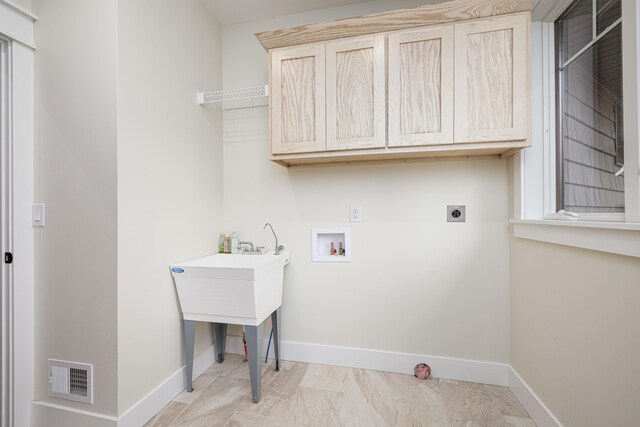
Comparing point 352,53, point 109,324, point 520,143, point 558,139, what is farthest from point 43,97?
point 558,139

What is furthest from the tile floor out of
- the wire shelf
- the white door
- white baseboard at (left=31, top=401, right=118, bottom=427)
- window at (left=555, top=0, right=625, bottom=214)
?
the wire shelf

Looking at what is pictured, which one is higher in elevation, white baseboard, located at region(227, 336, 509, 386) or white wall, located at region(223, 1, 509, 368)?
white wall, located at region(223, 1, 509, 368)

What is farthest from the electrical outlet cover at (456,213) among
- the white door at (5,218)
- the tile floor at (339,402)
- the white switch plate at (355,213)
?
the white door at (5,218)

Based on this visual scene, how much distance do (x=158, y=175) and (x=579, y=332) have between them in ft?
7.38

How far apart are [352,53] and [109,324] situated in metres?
2.01

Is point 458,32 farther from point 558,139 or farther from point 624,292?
point 624,292

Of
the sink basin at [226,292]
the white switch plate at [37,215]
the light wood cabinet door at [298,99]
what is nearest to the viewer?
the white switch plate at [37,215]

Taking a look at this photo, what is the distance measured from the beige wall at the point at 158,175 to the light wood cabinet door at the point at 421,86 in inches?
53.7

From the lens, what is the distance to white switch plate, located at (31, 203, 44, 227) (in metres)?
1.55

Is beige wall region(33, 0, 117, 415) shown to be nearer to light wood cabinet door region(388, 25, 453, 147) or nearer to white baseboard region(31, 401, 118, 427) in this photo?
white baseboard region(31, 401, 118, 427)

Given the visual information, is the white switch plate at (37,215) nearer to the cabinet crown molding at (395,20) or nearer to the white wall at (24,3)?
the white wall at (24,3)

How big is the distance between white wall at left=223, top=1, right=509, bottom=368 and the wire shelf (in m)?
0.07

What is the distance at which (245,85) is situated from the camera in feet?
7.78

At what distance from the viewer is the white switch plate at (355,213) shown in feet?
7.02
